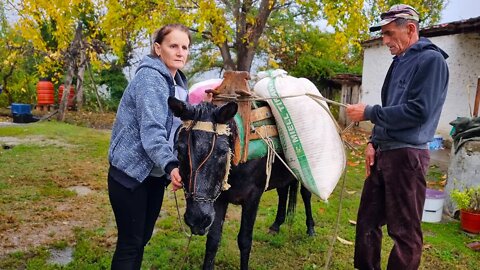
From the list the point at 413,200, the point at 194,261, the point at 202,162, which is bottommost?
the point at 194,261

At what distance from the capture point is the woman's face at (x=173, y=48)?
2.20 meters

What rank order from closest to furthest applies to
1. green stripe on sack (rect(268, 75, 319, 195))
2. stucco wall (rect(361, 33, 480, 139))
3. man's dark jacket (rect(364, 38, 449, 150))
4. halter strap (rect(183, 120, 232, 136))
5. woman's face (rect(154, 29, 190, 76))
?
halter strap (rect(183, 120, 232, 136)) < woman's face (rect(154, 29, 190, 76)) < man's dark jacket (rect(364, 38, 449, 150)) < green stripe on sack (rect(268, 75, 319, 195)) < stucco wall (rect(361, 33, 480, 139))

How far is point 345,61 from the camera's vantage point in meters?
19.4

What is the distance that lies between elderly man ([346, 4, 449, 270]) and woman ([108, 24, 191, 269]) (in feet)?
4.02

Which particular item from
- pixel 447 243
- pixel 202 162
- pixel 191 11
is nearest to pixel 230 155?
pixel 202 162

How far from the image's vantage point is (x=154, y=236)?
3.92m

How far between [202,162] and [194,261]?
169 centimetres

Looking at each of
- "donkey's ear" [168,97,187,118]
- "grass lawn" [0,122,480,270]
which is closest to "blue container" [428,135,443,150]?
"grass lawn" [0,122,480,270]

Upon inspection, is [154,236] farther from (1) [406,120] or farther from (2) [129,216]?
(1) [406,120]

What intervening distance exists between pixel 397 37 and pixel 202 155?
155 cm

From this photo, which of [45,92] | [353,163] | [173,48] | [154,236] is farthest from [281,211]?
[45,92]

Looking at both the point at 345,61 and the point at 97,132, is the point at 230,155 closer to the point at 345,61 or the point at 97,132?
the point at 97,132

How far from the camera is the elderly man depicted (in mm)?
2443

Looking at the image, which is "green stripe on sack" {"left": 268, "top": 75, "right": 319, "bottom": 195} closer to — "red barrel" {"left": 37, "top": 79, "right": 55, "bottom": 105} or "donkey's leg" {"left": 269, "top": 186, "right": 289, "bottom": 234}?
"donkey's leg" {"left": 269, "top": 186, "right": 289, "bottom": 234}
